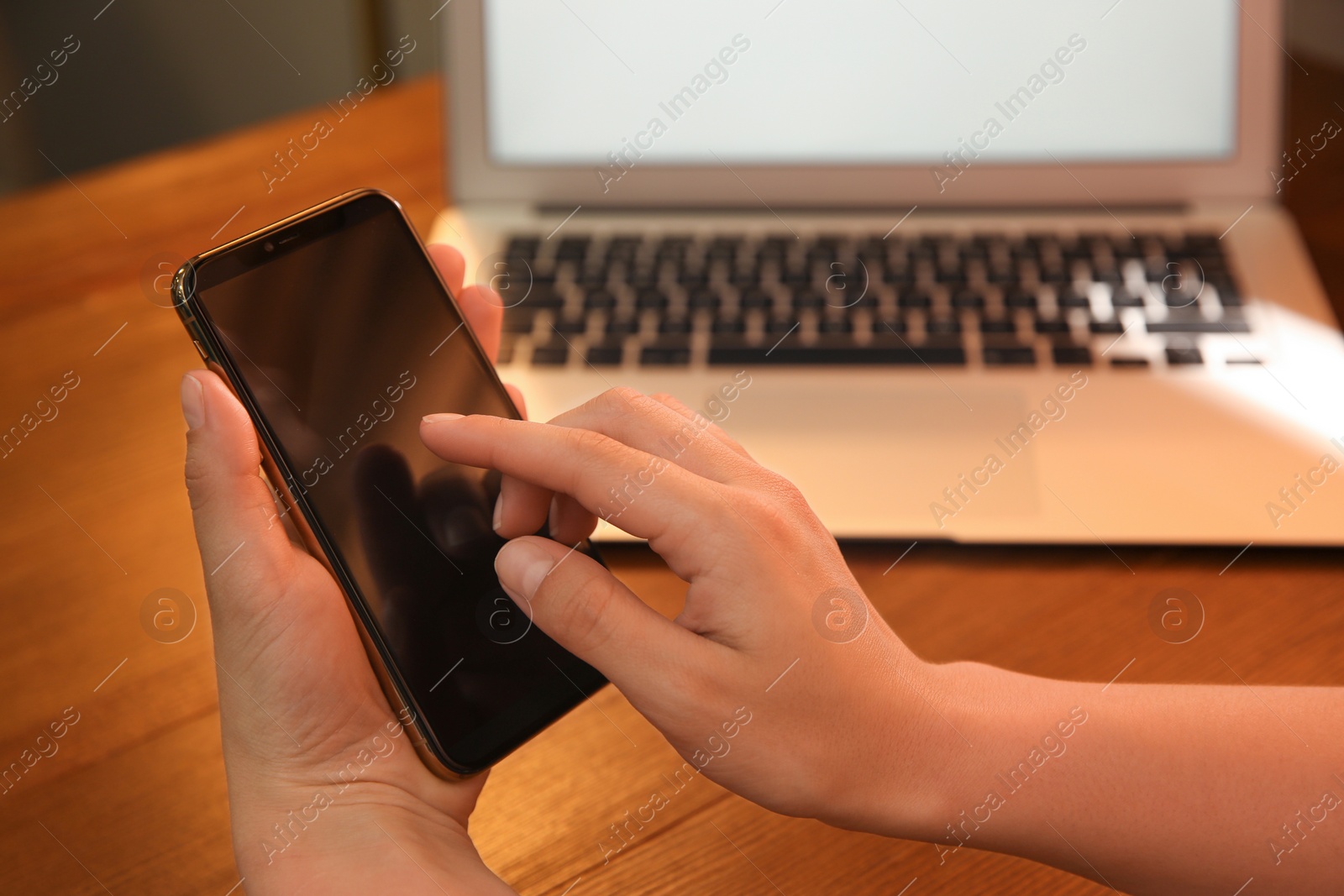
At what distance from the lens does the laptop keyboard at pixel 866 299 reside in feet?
2.14

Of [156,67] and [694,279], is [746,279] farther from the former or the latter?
[156,67]

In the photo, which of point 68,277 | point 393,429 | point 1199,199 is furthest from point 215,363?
point 1199,199

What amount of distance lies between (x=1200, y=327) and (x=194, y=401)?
0.58m

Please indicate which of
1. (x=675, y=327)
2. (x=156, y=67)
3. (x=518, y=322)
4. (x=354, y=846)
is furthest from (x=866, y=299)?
(x=156, y=67)

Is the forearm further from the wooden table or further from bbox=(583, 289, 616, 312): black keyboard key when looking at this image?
bbox=(583, 289, 616, 312): black keyboard key

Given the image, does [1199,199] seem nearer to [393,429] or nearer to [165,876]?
[393,429]

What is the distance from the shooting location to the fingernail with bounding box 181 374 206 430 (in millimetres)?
451

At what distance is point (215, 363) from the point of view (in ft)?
1.52

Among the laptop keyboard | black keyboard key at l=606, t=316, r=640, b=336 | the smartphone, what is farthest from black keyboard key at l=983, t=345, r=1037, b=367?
the smartphone

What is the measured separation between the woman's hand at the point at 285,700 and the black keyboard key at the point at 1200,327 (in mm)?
495

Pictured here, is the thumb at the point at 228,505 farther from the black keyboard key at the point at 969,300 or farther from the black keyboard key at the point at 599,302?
the black keyboard key at the point at 969,300

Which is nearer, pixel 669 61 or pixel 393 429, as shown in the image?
pixel 393 429

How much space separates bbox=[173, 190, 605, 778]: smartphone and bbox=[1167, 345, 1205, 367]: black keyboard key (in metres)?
0.41

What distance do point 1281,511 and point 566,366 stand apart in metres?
0.42
